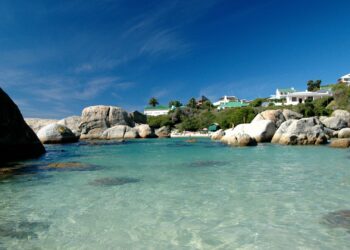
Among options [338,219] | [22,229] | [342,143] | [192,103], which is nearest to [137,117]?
[192,103]

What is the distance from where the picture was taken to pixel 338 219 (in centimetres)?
579

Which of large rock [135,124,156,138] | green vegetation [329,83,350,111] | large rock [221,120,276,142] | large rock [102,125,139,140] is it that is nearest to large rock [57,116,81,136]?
large rock [102,125,139,140]

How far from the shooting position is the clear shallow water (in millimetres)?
4879

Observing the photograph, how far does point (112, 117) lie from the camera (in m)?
53.7

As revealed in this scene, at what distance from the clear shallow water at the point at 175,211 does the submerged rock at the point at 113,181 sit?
0.03 meters

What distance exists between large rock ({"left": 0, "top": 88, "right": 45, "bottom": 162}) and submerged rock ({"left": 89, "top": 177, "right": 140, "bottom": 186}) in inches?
375

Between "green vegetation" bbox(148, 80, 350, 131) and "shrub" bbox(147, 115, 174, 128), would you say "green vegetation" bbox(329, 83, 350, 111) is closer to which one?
"green vegetation" bbox(148, 80, 350, 131)

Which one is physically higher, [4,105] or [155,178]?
[4,105]

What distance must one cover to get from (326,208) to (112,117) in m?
49.4

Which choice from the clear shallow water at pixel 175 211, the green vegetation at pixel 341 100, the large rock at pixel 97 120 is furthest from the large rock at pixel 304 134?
the green vegetation at pixel 341 100

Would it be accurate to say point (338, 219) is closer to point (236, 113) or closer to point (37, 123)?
point (37, 123)

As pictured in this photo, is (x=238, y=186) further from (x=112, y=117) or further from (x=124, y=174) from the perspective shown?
(x=112, y=117)

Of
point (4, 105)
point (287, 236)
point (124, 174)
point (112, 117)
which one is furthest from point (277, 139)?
point (112, 117)

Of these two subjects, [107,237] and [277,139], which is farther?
[277,139]
